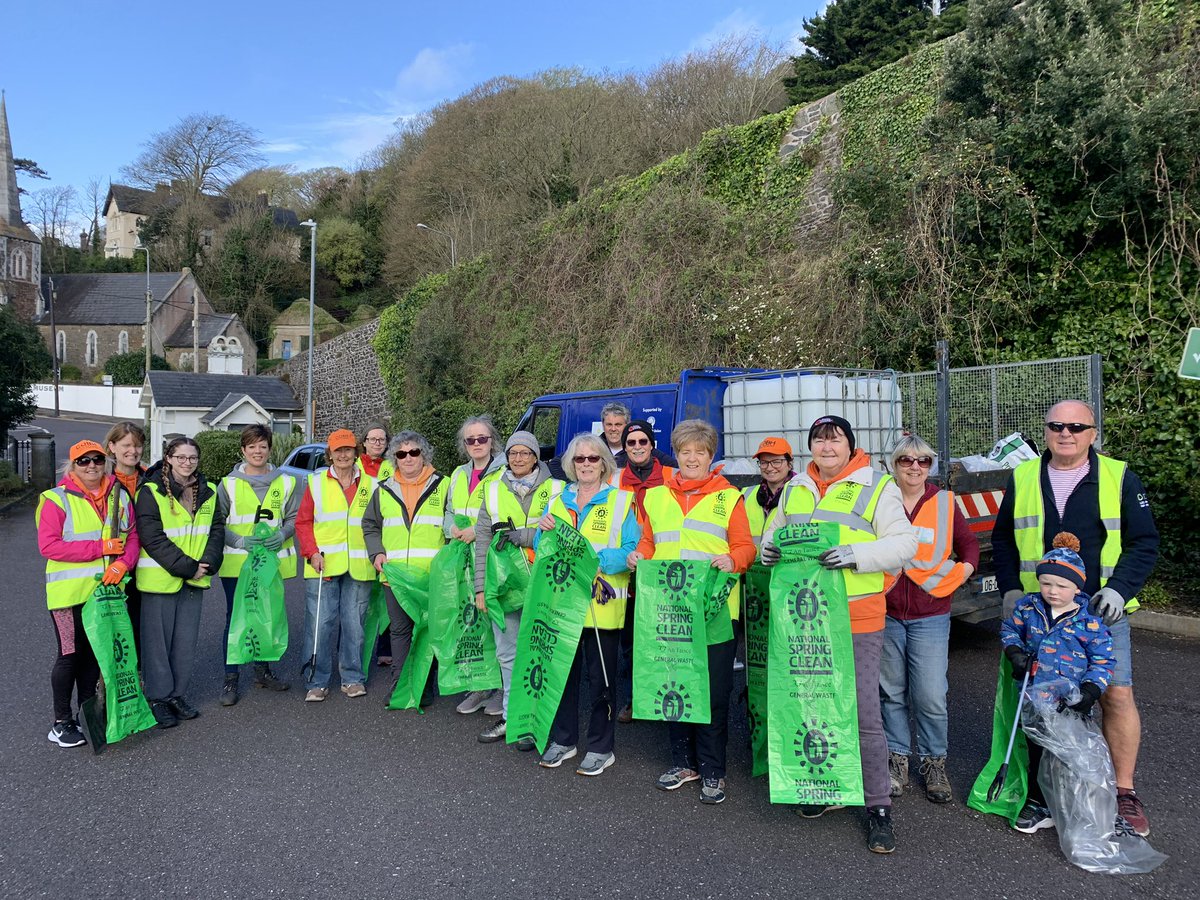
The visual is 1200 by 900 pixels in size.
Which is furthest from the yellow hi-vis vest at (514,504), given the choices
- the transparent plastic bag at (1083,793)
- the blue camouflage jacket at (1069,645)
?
the transparent plastic bag at (1083,793)

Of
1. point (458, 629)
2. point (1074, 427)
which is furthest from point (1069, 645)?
→ point (458, 629)

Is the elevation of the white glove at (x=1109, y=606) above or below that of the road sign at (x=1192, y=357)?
below

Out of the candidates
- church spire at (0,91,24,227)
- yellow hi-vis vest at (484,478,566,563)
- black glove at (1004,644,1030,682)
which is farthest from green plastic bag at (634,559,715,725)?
Result: church spire at (0,91,24,227)

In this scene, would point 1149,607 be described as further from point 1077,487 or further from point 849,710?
point 849,710

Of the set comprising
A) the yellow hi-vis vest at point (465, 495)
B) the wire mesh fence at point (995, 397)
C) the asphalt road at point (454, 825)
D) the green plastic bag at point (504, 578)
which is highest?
the wire mesh fence at point (995, 397)

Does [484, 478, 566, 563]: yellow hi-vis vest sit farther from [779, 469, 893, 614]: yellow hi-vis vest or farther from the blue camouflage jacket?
the blue camouflage jacket

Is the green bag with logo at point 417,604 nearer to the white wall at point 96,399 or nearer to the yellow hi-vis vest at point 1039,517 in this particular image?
the yellow hi-vis vest at point 1039,517

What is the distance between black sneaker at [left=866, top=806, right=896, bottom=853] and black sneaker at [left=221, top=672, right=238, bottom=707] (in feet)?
13.6

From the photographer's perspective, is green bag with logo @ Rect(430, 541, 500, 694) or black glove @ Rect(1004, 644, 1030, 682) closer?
black glove @ Rect(1004, 644, 1030, 682)

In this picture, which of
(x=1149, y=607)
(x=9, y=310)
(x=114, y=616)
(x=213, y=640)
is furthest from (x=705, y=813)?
(x=9, y=310)

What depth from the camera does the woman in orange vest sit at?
4.07 meters

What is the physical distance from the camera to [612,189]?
2119cm

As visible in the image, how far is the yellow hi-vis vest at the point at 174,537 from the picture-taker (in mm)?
5332

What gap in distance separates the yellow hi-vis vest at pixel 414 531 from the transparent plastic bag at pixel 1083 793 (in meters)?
3.63
